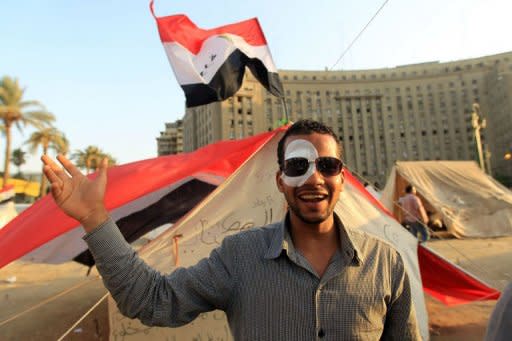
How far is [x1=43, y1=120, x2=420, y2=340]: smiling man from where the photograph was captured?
1.31 meters

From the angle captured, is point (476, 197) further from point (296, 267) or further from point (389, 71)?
point (389, 71)

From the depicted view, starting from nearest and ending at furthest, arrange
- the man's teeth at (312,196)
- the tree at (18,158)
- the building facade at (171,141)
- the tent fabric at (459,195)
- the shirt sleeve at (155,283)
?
the shirt sleeve at (155,283)
the man's teeth at (312,196)
the tent fabric at (459,195)
the tree at (18,158)
the building facade at (171,141)

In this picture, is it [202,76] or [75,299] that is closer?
[202,76]

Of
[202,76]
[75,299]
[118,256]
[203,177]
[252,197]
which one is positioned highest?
[202,76]

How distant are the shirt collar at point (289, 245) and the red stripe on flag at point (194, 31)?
475cm

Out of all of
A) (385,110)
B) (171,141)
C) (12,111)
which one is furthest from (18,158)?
(385,110)

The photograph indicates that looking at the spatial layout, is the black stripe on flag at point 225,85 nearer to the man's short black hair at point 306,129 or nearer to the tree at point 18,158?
the man's short black hair at point 306,129

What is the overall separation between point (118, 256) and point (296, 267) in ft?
2.32

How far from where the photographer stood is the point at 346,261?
150 cm

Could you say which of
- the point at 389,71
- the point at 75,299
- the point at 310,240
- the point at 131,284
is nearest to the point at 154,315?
the point at 131,284

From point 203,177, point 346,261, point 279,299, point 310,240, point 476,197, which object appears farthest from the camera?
point 476,197

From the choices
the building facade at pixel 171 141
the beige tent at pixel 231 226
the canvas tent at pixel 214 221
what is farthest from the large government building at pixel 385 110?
the beige tent at pixel 231 226

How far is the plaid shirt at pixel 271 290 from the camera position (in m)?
1.31

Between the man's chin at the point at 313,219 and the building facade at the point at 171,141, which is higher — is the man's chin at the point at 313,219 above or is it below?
below
